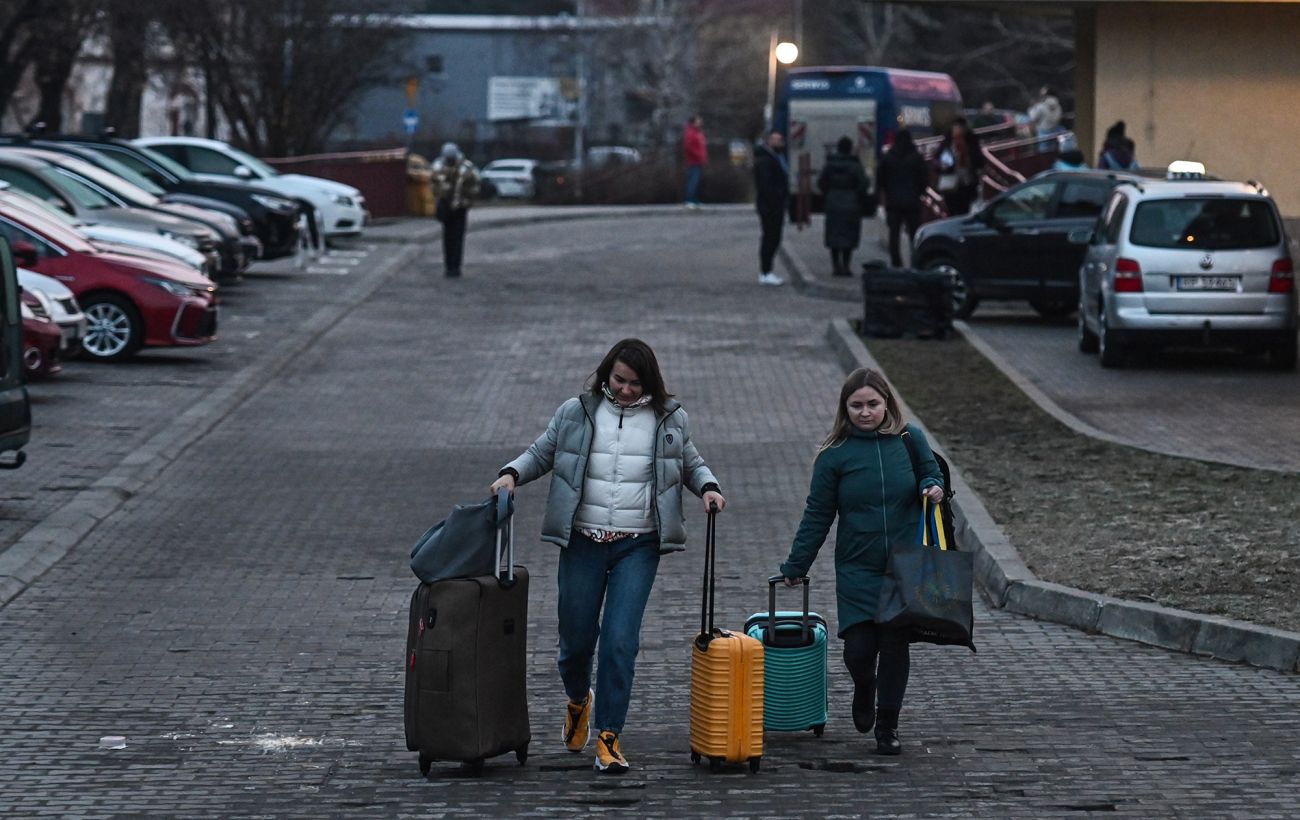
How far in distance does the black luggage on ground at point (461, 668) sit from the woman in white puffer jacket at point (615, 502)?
32cm

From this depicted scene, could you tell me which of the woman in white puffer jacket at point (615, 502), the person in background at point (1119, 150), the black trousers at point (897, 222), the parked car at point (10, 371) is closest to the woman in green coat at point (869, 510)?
the woman in white puffer jacket at point (615, 502)

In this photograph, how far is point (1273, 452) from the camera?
1431cm

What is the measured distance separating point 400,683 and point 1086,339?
44.2 ft

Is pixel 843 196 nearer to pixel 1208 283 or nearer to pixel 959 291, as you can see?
pixel 959 291

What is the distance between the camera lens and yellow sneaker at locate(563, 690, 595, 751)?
7.36 metres

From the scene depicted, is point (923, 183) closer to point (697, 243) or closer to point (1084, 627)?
point (697, 243)

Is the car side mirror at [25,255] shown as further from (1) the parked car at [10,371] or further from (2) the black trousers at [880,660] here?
(2) the black trousers at [880,660]

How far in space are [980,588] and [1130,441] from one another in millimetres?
4523

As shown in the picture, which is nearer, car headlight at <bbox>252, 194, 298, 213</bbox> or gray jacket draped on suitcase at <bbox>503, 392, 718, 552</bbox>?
gray jacket draped on suitcase at <bbox>503, 392, 718, 552</bbox>

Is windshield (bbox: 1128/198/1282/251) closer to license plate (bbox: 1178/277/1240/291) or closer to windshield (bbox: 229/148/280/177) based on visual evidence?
license plate (bbox: 1178/277/1240/291)

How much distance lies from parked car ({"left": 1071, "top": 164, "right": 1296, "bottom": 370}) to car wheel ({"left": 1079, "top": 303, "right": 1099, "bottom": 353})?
1.19 meters

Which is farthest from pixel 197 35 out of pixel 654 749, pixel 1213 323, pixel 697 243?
pixel 654 749

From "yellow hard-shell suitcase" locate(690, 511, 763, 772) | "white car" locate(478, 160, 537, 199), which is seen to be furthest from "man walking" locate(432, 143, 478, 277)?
"white car" locate(478, 160, 537, 199)

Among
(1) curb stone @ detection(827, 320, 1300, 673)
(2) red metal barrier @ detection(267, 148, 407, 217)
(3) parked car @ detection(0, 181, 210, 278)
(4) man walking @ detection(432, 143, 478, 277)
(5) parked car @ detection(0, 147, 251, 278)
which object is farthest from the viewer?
(2) red metal barrier @ detection(267, 148, 407, 217)
